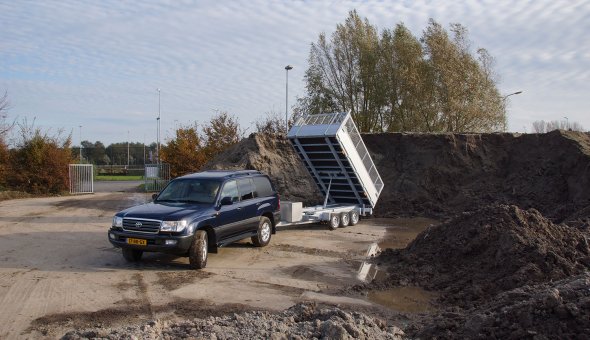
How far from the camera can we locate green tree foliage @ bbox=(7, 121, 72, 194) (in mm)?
27438

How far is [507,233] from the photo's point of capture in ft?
33.0

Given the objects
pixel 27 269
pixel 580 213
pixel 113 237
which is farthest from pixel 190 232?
pixel 580 213

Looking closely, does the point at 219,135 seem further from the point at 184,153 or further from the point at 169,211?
the point at 169,211

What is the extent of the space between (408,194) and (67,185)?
59.8 feet

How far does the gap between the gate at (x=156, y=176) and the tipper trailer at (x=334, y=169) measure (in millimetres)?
14344

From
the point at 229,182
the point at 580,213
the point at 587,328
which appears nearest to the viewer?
the point at 587,328

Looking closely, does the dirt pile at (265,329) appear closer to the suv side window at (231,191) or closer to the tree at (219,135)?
the suv side window at (231,191)

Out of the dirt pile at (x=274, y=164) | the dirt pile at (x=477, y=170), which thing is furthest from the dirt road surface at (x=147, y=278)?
the dirt pile at (x=477, y=170)

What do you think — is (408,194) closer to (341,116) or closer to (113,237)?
(341,116)

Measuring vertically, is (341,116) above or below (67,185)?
above

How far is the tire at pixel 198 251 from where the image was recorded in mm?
10289

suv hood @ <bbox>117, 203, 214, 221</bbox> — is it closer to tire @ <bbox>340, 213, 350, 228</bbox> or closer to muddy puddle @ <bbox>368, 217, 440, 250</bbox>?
muddy puddle @ <bbox>368, 217, 440, 250</bbox>

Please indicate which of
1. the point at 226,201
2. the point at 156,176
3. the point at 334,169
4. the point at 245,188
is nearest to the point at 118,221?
the point at 226,201

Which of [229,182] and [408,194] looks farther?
[408,194]
